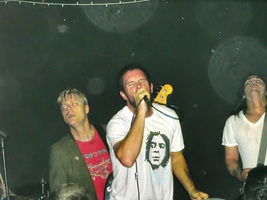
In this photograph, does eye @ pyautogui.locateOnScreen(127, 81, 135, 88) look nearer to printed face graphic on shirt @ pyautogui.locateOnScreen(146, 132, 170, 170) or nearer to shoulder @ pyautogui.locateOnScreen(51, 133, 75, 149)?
printed face graphic on shirt @ pyautogui.locateOnScreen(146, 132, 170, 170)

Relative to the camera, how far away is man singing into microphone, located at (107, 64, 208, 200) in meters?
2.69

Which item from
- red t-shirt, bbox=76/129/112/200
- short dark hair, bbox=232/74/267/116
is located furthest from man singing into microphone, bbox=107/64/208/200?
short dark hair, bbox=232/74/267/116

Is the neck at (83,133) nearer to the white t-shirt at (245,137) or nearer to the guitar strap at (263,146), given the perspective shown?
the white t-shirt at (245,137)

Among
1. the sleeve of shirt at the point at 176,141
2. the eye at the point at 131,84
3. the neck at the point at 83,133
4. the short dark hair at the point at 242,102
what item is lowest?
the sleeve of shirt at the point at 176,141

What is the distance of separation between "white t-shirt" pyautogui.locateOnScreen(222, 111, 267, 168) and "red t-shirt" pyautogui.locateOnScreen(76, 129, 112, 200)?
1056mm

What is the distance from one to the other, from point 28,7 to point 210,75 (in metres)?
1.73

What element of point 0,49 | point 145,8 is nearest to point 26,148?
point 0,49

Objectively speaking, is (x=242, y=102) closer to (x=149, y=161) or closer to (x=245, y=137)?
(x=245, y=137)

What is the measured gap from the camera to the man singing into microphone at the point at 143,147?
2.69 m

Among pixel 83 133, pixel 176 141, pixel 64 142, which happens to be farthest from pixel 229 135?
pixel 64 142

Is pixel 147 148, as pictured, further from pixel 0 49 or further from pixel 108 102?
pixel 0 49

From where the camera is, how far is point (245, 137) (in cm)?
334

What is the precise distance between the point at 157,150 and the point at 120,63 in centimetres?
97

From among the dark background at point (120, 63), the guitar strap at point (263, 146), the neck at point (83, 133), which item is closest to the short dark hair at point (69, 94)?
the dark background at point (120, 63)
